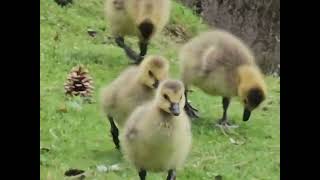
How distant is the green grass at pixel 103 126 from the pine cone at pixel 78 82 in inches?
0.9

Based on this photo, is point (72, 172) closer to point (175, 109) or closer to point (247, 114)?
point (175, 109)

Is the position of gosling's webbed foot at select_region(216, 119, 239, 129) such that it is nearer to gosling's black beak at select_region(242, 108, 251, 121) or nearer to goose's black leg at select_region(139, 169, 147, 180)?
gosling's black beak at select_region(242, 108, 251, 121)

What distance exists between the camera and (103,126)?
12.5 feet

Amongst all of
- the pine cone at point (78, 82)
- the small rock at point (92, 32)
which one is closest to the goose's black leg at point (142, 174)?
the pine cone at point (78, 82)

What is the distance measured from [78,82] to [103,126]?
15 cm

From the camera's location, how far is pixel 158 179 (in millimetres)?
3760

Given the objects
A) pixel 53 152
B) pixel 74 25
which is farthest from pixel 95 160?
pixel 74 25

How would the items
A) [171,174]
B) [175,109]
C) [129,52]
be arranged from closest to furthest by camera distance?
1. [175,109]
2. [171,174]
3. [129,52]

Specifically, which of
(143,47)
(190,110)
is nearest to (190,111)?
(190,110)
